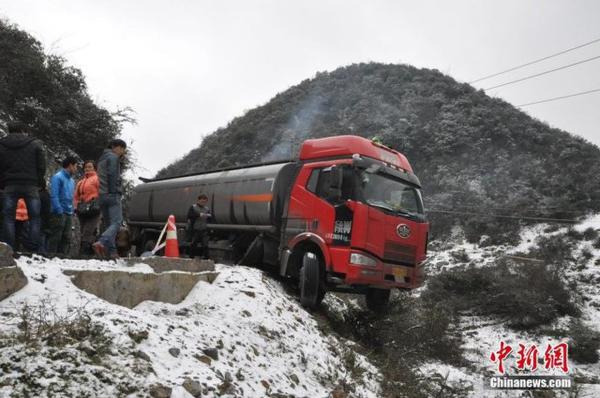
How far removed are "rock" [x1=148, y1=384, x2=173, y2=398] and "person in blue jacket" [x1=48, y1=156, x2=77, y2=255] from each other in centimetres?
475

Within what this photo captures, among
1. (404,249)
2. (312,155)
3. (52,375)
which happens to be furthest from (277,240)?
(52,375)

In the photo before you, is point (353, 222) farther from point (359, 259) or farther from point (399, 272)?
point (399, 272)

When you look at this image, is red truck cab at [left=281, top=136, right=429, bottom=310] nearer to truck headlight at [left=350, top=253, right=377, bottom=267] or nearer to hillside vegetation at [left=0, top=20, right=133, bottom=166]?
truck headlight at [left=350, top=253, right=377, bottom=267]

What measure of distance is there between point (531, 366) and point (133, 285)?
37.7ft

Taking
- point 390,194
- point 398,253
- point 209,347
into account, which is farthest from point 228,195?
point 209,347

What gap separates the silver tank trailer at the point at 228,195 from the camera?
397 inches

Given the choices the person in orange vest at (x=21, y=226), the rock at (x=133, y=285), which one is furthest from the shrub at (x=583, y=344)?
the person in orange vest at (x=21, y=226)

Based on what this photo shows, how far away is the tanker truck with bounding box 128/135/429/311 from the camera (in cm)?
848

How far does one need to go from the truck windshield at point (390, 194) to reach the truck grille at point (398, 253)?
2.11ft

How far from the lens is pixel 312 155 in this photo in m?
9.91

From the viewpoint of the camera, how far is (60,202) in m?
7.63

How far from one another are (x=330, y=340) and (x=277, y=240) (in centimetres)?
285

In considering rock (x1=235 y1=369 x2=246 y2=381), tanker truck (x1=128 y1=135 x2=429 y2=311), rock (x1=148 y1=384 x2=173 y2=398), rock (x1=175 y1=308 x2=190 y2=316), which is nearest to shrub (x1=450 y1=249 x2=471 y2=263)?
tanker truck (x1=128 y1=135 x2=429 y2=311)

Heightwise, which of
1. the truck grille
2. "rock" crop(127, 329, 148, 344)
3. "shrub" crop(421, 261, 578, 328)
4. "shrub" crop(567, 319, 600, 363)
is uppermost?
the truck grille
